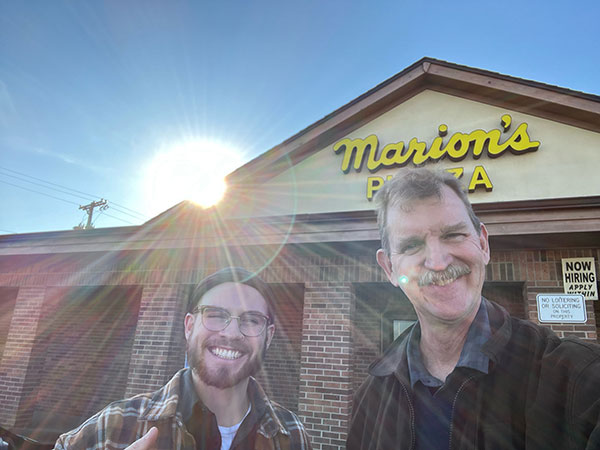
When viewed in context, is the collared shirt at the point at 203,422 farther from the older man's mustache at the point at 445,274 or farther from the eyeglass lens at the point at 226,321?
the older man's mustache at the point at 445,274

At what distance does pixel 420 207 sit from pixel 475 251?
0.92 feet

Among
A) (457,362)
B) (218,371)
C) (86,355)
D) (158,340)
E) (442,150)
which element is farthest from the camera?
(86,355)

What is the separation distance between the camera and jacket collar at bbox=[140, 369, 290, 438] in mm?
1786

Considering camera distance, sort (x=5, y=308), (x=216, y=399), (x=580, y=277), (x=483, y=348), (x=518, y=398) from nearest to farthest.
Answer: (x=518, y=398), (x=483, y=348), (x=216, y=399), (x=580, y=277), (x=5, y=308)

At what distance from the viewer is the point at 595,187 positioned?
215 inches

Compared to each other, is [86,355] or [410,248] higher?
[410,248]

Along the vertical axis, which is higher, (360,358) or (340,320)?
(340,320)

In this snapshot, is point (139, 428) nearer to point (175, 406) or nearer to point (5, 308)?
point (175, 406)

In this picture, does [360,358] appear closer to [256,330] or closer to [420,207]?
[256,330]

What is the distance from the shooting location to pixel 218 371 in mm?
1875

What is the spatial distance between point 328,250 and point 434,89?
3.90m

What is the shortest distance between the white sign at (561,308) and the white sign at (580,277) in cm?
8

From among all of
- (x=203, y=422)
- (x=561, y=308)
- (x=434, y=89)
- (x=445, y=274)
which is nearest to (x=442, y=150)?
(x=434, y=89)

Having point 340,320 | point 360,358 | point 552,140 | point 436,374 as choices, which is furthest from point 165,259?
point 552,140
